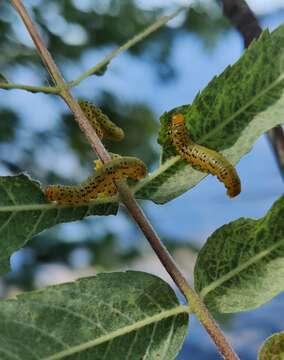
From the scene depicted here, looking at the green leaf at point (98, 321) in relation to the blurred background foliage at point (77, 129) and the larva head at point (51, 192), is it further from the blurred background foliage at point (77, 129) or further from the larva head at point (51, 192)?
the blurred background foliage at point (77, 129)

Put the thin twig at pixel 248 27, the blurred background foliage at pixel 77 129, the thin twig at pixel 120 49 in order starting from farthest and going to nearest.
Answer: the blurred background foliage at pixel 77 129, the thin twig at pixel 248 27, the thin twig at pixel 120 49

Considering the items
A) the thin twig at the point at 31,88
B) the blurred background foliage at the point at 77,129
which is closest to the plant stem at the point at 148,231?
the thin twig at the point at 31,88

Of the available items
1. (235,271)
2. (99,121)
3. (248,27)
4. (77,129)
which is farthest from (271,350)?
(77,129)

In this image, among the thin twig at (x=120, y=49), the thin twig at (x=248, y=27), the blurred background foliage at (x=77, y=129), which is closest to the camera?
the thin twig at (x=120, y=49)

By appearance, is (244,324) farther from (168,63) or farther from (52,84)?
(52,84)

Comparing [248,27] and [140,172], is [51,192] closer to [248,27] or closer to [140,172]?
[140,172]

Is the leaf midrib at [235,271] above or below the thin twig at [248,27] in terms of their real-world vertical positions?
below
